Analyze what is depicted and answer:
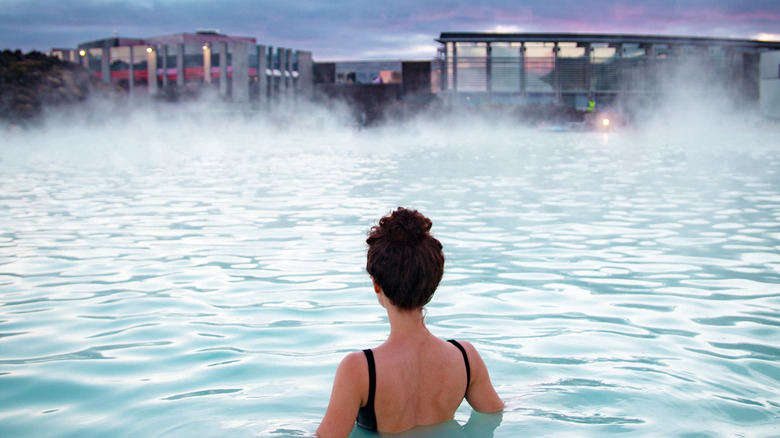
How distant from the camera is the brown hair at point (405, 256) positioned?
2.25 metres

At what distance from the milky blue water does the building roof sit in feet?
203

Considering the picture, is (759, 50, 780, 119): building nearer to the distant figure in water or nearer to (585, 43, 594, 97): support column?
(585, 43, 594, 97): support column

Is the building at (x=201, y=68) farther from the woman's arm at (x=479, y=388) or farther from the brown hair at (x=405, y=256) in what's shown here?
the brown hair at (x=405, y=256)

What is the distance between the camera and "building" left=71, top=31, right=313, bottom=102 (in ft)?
185

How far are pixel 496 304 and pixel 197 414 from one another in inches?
97.7

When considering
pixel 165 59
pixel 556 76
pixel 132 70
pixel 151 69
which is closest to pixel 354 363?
pixel 165 59

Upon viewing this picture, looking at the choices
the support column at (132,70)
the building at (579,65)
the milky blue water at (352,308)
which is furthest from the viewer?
the building at (579,65)

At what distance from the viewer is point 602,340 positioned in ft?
13.7

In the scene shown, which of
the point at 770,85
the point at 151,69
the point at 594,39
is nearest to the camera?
the point at 770,85

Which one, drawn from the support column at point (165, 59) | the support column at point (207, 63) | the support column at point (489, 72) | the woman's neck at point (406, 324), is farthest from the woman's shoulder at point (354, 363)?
the support column at point (489, 72)

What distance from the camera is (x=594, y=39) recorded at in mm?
73875

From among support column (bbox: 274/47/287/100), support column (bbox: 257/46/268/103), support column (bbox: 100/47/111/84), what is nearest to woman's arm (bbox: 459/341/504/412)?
support column (bbox: 257/46/268/103)

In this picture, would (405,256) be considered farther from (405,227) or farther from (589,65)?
(589,65)

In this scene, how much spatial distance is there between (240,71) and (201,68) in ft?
10.5
